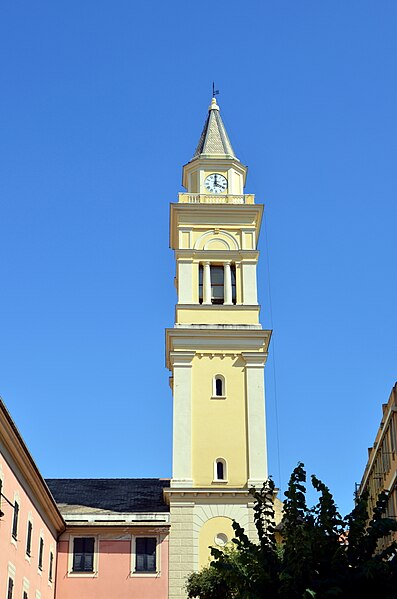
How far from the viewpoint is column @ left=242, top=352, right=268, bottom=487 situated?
4653cm

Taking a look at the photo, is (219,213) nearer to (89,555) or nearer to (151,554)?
(151,554)

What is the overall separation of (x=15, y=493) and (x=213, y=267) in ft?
69.8

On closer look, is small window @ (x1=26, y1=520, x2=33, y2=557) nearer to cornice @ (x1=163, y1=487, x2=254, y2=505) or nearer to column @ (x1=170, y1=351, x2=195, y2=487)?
cornice @ (x1=163, y1=487, x2=254, y2=505)

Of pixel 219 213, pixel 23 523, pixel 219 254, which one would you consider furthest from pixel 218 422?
pixel 23 523

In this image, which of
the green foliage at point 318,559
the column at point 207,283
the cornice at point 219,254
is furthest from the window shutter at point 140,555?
the green foliage at point 318,559

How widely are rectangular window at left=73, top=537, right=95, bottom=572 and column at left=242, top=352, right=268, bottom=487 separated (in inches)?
324

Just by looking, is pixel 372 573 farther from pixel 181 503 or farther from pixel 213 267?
pixel 213 267

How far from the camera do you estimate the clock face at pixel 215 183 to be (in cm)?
5369

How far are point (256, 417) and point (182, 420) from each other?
146 inches

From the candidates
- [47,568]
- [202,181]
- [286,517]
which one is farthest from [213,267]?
[286,517]

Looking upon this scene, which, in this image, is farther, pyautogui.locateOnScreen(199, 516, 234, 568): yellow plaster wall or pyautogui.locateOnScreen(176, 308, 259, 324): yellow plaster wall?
pyautogui.locateOnScreen(176, 308, 259, 324): yellow plaster wall

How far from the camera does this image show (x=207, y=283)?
5122 cm

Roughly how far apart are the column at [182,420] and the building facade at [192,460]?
0.16 feet

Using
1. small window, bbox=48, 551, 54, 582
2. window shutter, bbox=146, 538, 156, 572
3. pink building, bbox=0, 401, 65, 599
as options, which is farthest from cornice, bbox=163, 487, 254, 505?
small window, bbox=48, 551, 54, 582
